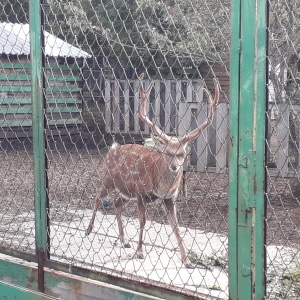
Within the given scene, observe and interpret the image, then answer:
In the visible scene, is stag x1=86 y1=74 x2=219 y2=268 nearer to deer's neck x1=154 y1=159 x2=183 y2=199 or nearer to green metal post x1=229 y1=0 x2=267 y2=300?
deer's neck x1=154 y1=159 x2=183 y2=199

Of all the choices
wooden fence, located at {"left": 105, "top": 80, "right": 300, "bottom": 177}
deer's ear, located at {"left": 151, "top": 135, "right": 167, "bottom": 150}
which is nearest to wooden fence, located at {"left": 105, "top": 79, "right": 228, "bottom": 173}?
wooden fence, located at {"left": 105, "top": 80, "right": 300, "bottom": 177}

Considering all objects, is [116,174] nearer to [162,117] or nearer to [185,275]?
[185,275]

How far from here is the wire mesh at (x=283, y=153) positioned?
3.35 meters

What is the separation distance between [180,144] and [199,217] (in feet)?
7.06

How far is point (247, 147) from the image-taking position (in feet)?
7.54

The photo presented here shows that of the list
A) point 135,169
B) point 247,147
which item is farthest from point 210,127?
point 247,147

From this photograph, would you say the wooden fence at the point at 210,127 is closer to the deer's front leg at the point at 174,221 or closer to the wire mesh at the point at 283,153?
the wire mesh at the point at 283,153

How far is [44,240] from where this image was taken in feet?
10.1

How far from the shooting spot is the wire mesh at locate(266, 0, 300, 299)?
3.35m

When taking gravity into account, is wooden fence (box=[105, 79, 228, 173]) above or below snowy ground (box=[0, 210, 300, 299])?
above

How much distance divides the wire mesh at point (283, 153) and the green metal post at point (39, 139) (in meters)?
1.12

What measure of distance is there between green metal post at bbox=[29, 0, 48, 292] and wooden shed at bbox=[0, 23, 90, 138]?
6 centimetres

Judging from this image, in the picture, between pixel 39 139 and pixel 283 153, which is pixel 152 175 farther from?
pixel 39 139

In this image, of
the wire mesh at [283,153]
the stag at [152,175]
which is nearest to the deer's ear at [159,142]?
the stag at [152,175]
